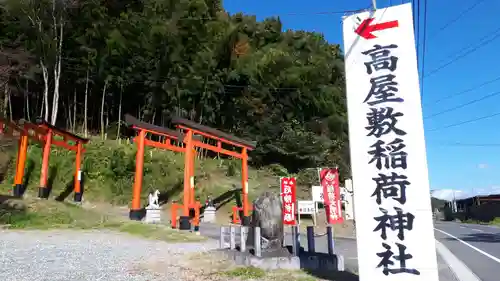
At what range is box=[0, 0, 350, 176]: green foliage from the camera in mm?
18922

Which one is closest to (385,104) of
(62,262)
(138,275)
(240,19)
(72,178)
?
(138,275)

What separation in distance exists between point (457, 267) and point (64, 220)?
411 inches

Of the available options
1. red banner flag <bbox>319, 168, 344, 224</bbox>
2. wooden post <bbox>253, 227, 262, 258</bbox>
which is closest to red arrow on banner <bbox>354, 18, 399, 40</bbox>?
wooden post <bbox>253, 227, 262, 258</bbox>

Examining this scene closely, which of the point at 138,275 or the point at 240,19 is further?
the point at 240,19

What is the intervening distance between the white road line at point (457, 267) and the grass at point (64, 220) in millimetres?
5739

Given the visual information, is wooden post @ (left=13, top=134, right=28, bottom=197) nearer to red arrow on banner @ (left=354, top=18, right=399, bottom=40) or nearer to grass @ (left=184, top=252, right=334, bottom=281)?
grass @ (left=184, top=252, right=334, bottom=281)

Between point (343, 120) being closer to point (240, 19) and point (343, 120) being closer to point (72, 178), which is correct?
point (240, 19)

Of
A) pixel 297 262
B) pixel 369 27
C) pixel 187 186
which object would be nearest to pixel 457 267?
pixel 297 262

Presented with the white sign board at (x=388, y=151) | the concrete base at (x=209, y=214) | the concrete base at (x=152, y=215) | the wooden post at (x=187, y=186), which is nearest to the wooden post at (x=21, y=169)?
the concrete base at (x=152, y=215)

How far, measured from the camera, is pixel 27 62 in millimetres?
18516

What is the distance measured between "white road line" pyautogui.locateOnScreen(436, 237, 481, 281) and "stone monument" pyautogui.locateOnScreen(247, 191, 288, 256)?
2.86m

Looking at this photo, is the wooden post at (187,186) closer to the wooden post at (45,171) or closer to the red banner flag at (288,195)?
the red banner flag at (288,195)

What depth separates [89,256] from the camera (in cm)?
683

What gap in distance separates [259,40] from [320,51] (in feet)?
17.8
